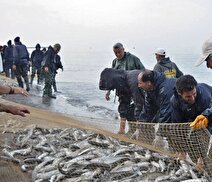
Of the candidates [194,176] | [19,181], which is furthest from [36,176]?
[194,176]

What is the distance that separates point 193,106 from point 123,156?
1865 mm

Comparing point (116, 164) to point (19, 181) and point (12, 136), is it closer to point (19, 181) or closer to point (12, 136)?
point (19, 181)

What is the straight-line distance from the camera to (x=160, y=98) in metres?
7.10

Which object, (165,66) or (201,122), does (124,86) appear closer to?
(165,66)

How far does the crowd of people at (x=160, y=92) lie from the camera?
5320 millimetres

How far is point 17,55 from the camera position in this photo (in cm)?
1702

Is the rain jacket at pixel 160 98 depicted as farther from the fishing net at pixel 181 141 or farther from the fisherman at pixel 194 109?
the fisherman at pixel 194 109

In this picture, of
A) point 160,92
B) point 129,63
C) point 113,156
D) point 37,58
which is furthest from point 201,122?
point 37,58

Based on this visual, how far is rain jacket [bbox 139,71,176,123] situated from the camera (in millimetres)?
6839

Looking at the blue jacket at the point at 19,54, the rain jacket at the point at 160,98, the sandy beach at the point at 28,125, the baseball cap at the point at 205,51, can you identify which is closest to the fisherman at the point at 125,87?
the rain jacket at the point at 160,98

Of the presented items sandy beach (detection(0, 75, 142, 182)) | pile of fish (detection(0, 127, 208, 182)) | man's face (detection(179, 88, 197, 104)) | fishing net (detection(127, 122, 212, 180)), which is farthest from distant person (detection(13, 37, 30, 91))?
man's face (detection(179, 88, 197, 104))

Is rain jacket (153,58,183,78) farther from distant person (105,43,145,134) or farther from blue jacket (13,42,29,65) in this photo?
blue jacket (13,42,29,65)

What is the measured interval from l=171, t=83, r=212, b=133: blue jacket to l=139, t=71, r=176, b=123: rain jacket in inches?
26.1

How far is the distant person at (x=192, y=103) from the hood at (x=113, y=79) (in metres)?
2.54
